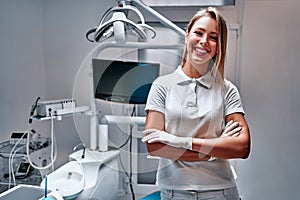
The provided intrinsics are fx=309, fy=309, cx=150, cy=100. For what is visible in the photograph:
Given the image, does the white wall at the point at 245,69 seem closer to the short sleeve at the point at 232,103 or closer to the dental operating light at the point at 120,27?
the dental operating light at the point at 120,27

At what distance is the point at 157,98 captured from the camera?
131 centimetres

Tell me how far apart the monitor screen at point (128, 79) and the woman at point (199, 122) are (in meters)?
0.14

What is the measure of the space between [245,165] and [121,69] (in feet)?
4.49

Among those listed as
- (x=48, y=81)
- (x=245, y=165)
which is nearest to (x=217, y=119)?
(x=245, y=165)

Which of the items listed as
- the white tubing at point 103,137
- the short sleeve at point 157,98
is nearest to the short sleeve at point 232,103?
the short sleeve at point 157,98

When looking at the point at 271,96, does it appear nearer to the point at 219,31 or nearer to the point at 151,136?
the point at 219,31

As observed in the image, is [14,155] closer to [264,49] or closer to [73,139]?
[73,139]

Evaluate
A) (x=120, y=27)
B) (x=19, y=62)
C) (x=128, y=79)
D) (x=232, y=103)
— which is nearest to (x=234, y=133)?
(x=232, y=103)

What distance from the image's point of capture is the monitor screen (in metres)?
1.49

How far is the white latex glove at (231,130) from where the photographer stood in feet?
4.15

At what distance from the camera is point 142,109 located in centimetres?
166

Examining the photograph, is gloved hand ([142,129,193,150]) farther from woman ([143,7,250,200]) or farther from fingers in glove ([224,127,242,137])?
fingers in glove ([224,127,242,137])

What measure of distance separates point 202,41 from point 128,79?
1.41 feet

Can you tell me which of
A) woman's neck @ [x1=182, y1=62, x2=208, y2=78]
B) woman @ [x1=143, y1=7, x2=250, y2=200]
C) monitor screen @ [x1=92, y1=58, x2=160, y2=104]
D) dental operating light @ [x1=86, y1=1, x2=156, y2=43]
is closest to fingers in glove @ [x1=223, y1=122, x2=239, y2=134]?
woman @ [x1=143, y1=7, x2=250, y2=200]
